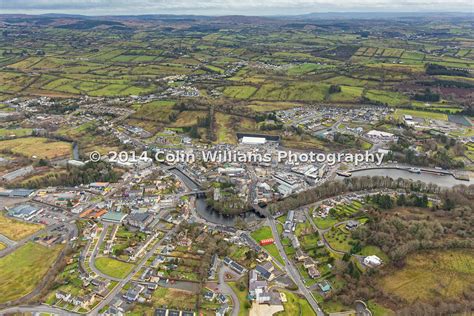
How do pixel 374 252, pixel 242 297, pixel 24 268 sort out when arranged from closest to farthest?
1. pixel 242 297
2. pixel 24 268
3. pixel 374 252

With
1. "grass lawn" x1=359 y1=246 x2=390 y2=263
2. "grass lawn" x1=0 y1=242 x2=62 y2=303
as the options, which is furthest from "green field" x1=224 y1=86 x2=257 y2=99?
"grass lawn" x1=0 y1=242 x2=62 y2=303

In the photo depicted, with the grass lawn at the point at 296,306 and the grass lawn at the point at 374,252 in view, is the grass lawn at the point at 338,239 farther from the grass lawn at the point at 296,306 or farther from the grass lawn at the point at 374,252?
the grass lawn at the point at 296,306

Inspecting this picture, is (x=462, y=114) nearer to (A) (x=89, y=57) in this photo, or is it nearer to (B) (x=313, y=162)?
(B) (x=313, y=162)

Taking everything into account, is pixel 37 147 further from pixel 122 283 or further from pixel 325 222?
pixel 325 222

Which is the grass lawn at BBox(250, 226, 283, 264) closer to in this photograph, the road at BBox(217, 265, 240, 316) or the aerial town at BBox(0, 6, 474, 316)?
the aerial town at BBox(0, 6, 474, 316)

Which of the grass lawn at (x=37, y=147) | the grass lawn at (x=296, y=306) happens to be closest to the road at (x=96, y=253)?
the grass lawn at (x=296, y=306)

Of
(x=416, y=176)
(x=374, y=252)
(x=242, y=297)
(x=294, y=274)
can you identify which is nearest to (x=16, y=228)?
(x=242, y=297)

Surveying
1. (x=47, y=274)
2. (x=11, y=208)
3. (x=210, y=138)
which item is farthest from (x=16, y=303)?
(x=210, y=138)

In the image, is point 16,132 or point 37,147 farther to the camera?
point 16,132
